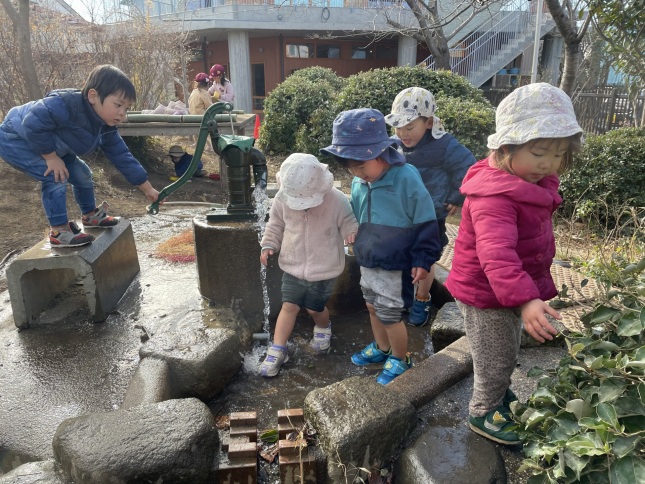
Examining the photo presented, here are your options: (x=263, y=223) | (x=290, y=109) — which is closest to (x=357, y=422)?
(x=263, y=223)

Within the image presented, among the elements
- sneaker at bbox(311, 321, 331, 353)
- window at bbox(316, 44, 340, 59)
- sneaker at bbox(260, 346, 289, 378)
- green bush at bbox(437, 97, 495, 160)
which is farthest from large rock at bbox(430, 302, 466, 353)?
window at bbox(316, 44, 340, 59)

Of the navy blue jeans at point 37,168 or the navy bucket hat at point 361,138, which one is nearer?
the navy bucket hat at point 361,138

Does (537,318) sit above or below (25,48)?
below

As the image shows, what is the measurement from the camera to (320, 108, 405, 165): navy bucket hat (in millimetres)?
2336

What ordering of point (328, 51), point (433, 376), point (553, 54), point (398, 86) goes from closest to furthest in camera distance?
1. point (433, 376)
2. point (398, 86)
3. point (553, 54)
4. point (328, 51)

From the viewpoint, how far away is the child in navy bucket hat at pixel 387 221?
7.74ft

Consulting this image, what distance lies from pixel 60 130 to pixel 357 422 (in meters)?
2.73

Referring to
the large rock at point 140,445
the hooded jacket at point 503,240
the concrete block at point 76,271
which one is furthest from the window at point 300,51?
the large rock at point 140,445

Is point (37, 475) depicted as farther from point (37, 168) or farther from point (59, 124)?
point (59, 124)

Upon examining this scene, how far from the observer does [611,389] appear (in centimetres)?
133

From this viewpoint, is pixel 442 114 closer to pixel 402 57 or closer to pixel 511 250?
pixel 511 250

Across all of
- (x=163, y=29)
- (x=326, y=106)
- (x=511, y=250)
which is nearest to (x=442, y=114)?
(x=326, y=106)

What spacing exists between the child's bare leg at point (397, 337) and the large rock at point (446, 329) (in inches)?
11.0

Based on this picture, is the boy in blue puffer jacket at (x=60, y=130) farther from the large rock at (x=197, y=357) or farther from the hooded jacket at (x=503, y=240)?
the hooded jacket at (x=503, y=240)
